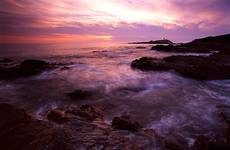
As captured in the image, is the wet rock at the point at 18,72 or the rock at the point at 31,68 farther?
the rock at the point at 31,68

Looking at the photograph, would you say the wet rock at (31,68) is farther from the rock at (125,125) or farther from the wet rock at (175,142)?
the wet rock at (175,142)

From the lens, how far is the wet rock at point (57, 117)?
6.87m

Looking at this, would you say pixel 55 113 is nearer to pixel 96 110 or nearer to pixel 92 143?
pixel 96 110

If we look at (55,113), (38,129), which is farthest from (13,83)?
(38,129)

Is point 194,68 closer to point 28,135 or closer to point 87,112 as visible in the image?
point 87,112

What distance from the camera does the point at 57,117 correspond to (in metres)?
7.10

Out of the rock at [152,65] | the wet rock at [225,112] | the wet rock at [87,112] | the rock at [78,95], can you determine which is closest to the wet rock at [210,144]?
the wet rock at [225,112]

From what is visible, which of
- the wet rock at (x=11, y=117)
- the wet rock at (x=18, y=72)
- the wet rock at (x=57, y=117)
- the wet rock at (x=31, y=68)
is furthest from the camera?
the wet rock at (x=31, y=68)

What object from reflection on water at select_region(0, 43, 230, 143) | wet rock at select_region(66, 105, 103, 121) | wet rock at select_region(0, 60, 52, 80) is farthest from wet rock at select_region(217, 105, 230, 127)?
wet rock at select_region(0, 60, 52, 80)

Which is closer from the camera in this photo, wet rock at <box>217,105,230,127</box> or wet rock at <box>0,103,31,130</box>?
wet rock at <box>0,103,31,130</box>

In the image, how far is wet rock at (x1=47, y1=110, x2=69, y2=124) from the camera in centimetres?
687

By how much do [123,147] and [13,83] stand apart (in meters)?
11.1

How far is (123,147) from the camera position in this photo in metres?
5.24

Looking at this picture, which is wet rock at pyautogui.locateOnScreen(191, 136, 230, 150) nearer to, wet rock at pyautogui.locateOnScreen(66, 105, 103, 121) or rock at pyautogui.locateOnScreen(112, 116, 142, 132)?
rock at pyautogui.locateOnScreen(112, 116, 142, 132)
